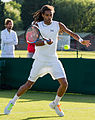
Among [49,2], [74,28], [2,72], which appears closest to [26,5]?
[49,2]

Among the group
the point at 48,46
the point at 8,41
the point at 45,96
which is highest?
the point at 48,46

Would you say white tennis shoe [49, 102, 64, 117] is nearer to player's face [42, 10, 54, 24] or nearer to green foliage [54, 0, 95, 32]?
player's face [42, 10, 54, 24]

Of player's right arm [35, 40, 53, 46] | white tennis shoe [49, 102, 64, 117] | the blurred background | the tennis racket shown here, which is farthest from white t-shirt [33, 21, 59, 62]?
the blurred background

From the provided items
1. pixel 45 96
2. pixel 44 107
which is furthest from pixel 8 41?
pixel 44 107

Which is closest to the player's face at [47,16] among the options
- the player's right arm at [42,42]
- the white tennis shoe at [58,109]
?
the player's right arm at [42,42]

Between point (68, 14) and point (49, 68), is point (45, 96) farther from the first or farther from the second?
point (68, 14)

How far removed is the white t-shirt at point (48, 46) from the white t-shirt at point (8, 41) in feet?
15.4

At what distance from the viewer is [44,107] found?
784cm

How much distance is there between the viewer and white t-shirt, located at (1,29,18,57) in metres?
11.3

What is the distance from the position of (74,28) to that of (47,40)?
6410cm

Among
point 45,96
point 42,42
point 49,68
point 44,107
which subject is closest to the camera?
point 42,42

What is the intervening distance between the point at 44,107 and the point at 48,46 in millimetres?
1703

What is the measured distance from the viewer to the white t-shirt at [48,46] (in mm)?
6637

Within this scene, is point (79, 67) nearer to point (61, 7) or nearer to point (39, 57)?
point (39, 57)
